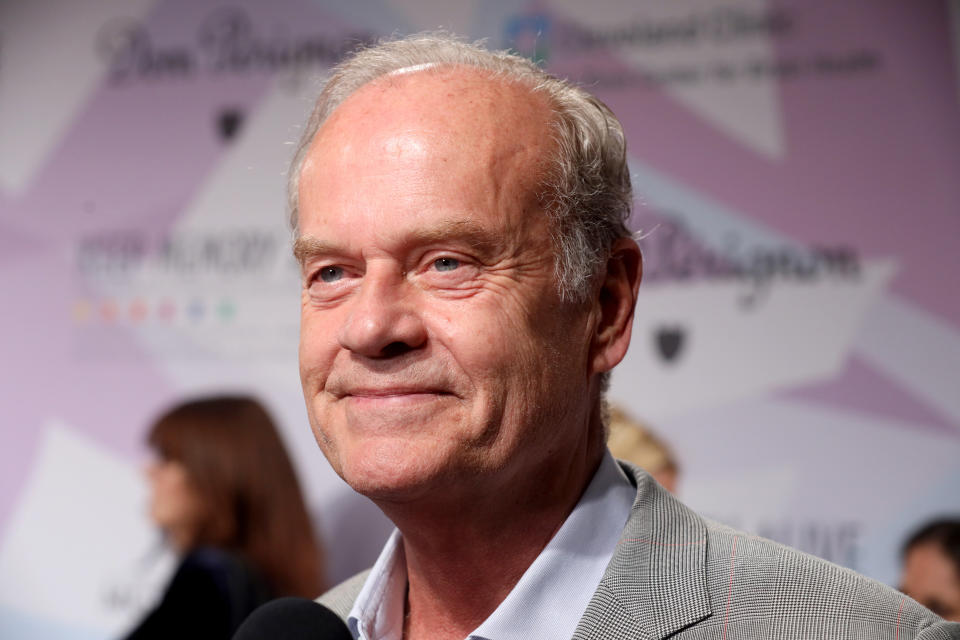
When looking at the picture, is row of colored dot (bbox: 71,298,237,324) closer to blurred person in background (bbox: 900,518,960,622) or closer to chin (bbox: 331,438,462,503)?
blurred person in background (bbox: 900,518,960,622)

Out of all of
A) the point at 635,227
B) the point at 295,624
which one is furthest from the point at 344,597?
the point at 635,227

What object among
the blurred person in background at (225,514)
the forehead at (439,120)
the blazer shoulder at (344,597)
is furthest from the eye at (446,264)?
the blurred person in background at (225,514)

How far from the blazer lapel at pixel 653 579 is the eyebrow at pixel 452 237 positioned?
1.35 feet

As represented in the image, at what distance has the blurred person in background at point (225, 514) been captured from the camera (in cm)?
346

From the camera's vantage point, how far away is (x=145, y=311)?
4.07m

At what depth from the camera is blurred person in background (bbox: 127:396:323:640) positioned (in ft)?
11.3

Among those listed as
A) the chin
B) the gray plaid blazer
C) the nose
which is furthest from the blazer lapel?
the nose

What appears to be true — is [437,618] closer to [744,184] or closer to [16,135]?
[744,184]

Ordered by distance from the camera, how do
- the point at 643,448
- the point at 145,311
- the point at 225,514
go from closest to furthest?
the point at 643,448, the point at 225,514, the point at 145,311

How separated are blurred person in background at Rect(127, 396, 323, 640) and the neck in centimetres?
210

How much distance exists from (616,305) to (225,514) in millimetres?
2397

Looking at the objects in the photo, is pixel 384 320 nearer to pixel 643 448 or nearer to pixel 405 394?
pixel 405 394

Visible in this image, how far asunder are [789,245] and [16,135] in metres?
2.93

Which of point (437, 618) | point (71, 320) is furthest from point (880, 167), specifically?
point (71, 320)
